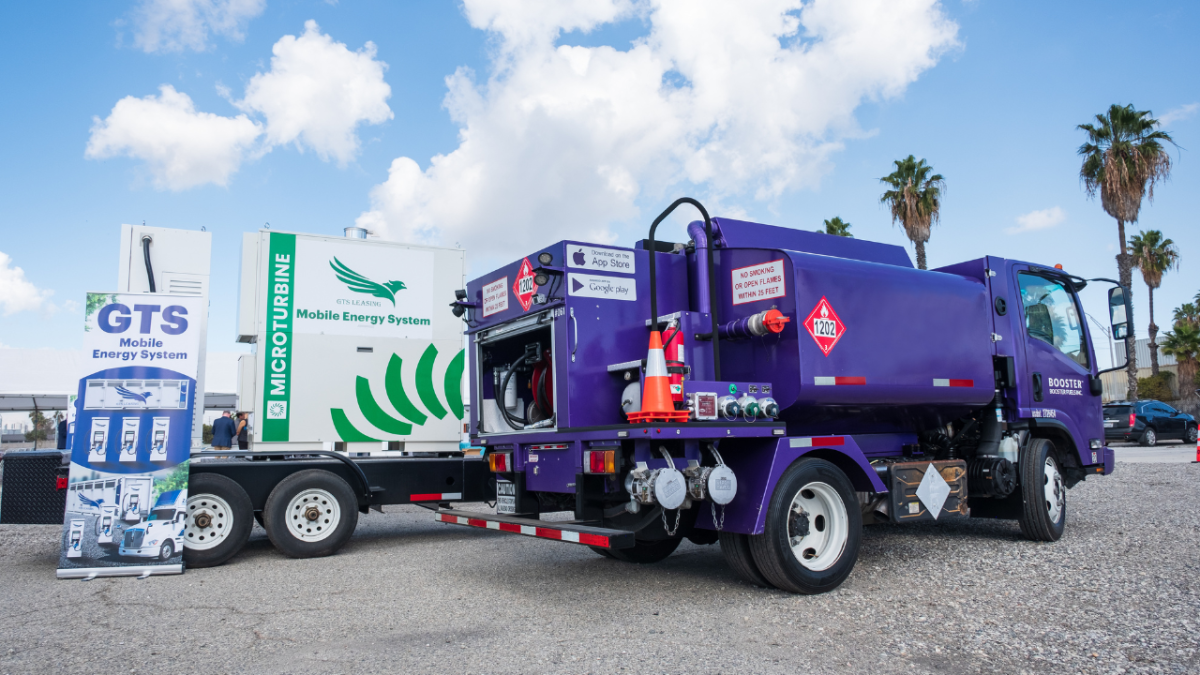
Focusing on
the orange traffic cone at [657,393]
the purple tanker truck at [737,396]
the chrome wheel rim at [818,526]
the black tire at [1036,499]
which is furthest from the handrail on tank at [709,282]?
the black tire at [1036,499]

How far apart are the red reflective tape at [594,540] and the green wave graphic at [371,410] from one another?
13.0 ft

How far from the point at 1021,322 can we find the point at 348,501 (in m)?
6.92

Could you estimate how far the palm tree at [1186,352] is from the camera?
1545 inches

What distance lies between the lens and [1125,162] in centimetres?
2677

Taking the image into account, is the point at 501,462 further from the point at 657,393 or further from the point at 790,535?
the point at 790,535

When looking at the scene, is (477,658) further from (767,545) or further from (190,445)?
(190,445)

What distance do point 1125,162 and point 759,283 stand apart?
89.9 ft

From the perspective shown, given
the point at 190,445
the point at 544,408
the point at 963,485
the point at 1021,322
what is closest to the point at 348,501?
the point at 190,445

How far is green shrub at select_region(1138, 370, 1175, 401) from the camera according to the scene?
40812 millimetres

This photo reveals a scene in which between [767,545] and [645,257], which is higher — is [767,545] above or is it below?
below

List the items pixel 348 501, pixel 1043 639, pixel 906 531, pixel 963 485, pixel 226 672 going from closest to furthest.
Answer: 1. pixel 226 672
2. pixel 1043 639
3. pixel 963 485
4. pixel 348 501
5. pixel 906 531

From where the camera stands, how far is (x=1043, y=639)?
4.24 metres

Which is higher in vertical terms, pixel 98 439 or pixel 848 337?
pixel 848 337

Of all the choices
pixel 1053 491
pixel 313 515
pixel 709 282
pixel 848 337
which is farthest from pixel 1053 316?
pixel 313 515
